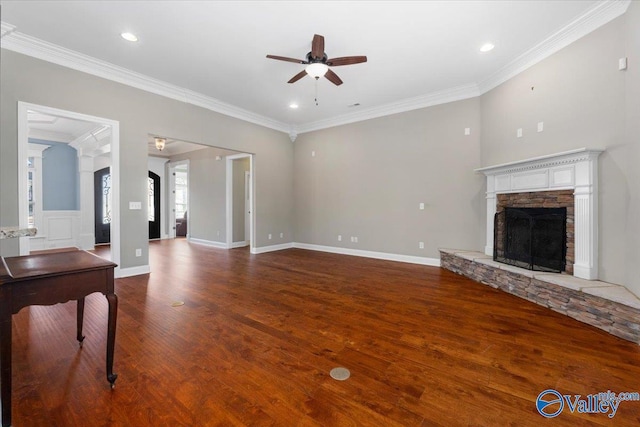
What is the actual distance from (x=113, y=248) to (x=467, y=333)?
4899 millimetres

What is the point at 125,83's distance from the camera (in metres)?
4.17

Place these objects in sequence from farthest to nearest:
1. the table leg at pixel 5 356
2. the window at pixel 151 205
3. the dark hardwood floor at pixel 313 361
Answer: the window at pixel 151 205 → the dark hardwood floor at pixel 313 361 → the table leg at pixel 5 356

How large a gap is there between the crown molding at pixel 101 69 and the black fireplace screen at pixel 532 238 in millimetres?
5442

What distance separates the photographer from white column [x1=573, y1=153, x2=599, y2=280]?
290cm

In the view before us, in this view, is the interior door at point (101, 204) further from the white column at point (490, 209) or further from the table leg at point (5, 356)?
the white column at point (490, 209)

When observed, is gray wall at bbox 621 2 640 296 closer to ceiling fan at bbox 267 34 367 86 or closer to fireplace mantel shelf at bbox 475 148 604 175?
fireplace mantel shelf at bbox 475 148 604 175

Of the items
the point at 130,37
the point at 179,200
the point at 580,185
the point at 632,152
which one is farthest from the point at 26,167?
the point at 179,200

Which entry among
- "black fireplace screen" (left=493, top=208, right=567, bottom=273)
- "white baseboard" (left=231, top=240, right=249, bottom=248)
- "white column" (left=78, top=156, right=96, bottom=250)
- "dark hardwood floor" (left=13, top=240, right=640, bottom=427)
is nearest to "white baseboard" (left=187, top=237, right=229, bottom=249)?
"white baseboard" (left=231, top=240, right=249, bottom=248)

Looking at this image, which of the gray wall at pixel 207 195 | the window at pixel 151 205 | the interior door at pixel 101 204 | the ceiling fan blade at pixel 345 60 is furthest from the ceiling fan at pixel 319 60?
the window at pixel 151 205

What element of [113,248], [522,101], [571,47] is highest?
[571,47]

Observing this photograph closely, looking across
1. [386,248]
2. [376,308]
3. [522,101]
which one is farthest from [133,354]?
[522,101]

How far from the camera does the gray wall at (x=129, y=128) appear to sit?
127 inches

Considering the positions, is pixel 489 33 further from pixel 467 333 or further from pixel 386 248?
pixel 386 248

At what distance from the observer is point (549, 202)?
345cm
